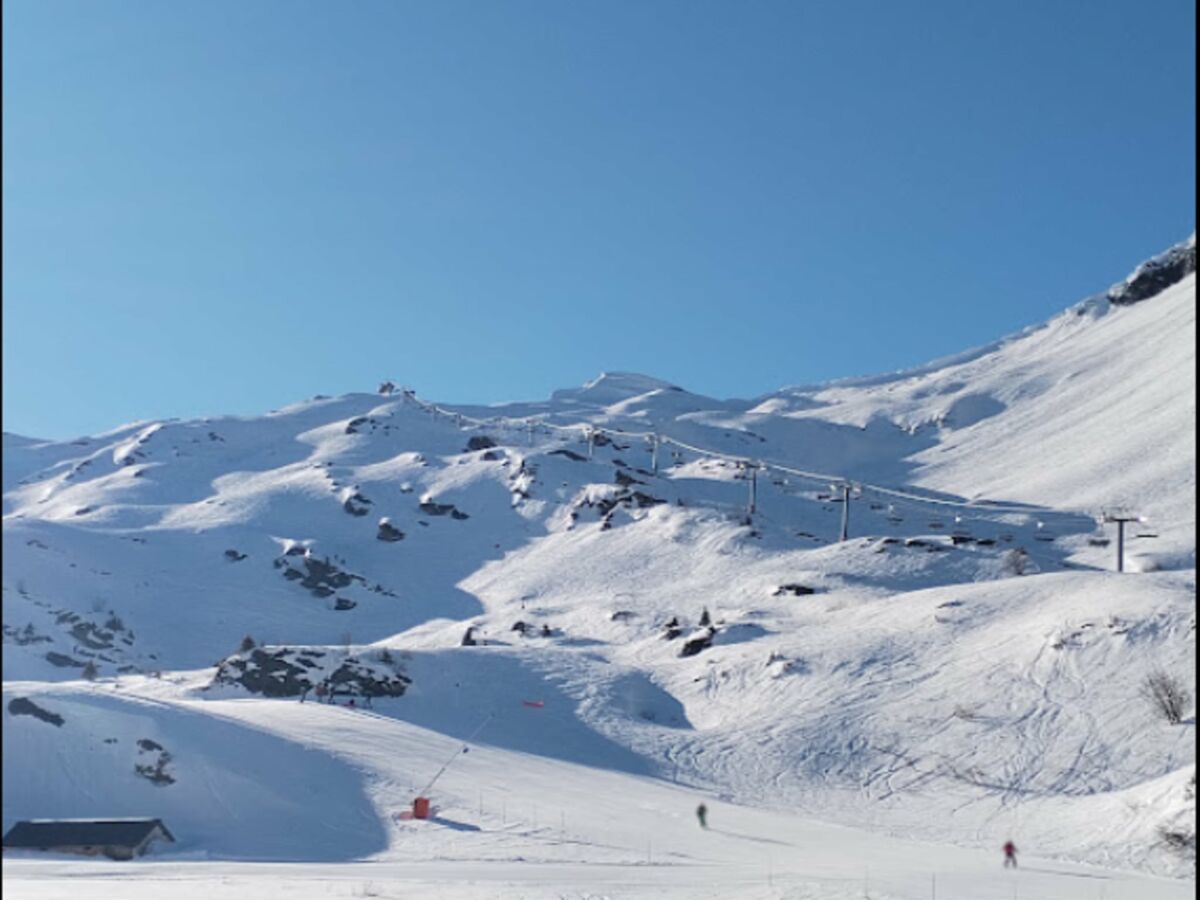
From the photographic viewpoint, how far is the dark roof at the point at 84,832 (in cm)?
3169

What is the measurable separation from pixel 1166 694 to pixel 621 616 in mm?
43723

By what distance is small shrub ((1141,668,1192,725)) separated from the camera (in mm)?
53031

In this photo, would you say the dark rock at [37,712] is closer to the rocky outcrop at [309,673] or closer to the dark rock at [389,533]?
the rocky outcrop at [309,673]

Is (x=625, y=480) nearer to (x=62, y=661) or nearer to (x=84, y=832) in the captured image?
(x=62, y=661)

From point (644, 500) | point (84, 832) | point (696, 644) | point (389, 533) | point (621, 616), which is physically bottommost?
point (84, 832)

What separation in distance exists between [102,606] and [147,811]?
63002mm

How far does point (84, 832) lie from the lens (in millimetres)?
36000

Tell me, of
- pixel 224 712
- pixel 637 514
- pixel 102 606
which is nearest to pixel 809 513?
pixel 637 514

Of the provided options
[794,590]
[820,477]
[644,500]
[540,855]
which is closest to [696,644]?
[794,590]

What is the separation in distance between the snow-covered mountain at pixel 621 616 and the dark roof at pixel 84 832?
2.08 m

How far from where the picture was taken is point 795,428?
19112 cm

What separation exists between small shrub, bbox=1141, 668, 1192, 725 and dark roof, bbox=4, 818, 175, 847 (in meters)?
41.4

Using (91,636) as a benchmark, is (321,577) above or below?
above

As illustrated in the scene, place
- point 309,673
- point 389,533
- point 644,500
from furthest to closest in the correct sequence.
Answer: point 389,533 < point 644,500 < point 309,673
